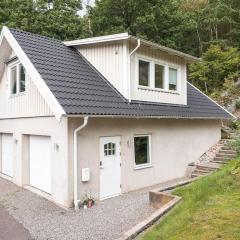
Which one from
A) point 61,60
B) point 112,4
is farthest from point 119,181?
point 112,4

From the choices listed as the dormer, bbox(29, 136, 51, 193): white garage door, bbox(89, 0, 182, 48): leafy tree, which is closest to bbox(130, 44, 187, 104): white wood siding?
the dormer

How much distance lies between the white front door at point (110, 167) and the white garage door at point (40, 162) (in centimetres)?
209

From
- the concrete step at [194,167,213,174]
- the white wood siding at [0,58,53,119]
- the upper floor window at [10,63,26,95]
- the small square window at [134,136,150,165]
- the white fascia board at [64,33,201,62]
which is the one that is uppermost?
the white fascia board at [64,33,201,62]

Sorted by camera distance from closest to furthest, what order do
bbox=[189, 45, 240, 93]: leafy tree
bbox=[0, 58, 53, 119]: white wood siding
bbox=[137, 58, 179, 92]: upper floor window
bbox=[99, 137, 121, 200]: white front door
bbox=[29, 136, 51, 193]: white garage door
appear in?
bbox=[99, 137, 121, 200]: white front door → bbox=[0, 58, 53, 119]: white wood siding → bbox=[29, 136, 51, 193]: white garage door → bbox=[137, 58, 179, 92]: upper floor window → bbox=[189, 45, 240, 93]: leafy tree

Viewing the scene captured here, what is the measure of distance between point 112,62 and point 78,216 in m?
6.35

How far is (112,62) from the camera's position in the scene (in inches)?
512

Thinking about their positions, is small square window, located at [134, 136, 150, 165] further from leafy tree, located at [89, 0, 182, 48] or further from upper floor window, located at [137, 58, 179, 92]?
leafy tree, located at [89, 0, 182, 48]

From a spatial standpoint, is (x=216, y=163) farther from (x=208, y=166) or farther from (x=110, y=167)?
(x=110, y=167)

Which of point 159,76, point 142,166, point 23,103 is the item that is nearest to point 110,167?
point 142,166

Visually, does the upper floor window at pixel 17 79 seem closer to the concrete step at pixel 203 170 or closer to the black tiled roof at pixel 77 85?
the black tiled roof at pixel 77 85

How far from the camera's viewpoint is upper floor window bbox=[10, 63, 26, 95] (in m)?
13.6

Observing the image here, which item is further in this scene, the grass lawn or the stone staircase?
the stone staircase

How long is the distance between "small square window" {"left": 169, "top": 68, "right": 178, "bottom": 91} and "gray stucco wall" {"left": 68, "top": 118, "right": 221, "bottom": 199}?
65.5 inches

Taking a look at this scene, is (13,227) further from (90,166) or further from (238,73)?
(238,73)
